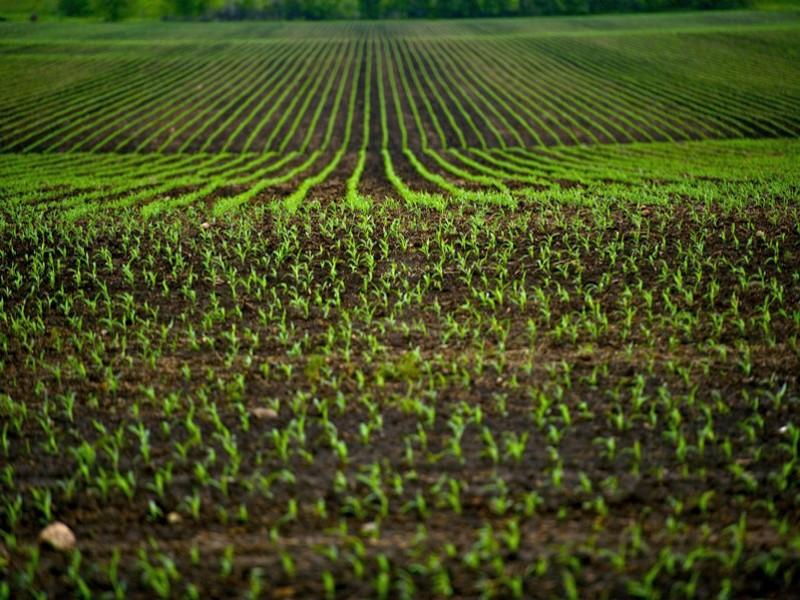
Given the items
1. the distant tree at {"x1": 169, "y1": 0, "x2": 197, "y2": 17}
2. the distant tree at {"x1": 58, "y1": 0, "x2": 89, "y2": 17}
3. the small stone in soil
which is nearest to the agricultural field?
the small stone in soil

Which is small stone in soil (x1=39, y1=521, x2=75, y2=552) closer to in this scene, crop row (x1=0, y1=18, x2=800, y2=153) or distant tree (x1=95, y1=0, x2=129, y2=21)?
crop row (x1=0, y1=18, x2=800, y2=153)

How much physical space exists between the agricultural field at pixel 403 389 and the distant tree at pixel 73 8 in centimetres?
8709

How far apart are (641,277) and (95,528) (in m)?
6.56

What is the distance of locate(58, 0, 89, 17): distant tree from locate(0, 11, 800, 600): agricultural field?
3429 inches

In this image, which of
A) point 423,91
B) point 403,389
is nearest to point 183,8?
point 423,91

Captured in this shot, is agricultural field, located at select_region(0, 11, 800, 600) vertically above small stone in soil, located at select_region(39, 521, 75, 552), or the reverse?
agricultural field, located at select_region(0, 11, 800, 600)

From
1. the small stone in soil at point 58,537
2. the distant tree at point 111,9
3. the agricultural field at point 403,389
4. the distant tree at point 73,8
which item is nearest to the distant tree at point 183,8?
the distant tree at point 111,9

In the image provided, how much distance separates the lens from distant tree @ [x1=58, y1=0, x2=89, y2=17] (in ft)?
283

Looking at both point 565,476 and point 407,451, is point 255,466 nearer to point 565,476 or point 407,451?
point 407,451

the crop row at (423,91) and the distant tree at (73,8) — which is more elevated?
the distant tree at (73,8)

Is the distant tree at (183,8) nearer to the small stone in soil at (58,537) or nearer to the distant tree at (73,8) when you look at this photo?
the distant tree at (73,8)

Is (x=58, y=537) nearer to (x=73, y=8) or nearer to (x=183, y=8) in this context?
(x=73, y=8)

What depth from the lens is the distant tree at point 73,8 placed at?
86312 millimetres

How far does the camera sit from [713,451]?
14.7 ft
